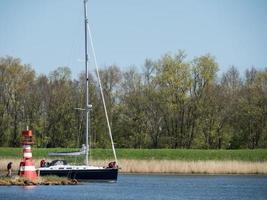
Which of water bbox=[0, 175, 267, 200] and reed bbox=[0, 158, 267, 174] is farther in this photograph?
reed bbox=[0, 158, 267, 174]

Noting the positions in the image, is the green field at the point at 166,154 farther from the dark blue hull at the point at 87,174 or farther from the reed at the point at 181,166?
the dark blue hull at the point at 87,174

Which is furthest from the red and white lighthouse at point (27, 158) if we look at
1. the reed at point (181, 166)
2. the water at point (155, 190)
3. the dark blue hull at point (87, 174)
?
the reed at point (181, 166)

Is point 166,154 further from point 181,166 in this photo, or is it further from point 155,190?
point 155,190

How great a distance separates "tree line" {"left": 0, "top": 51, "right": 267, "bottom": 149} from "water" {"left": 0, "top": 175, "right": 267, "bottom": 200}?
26643 millimetres

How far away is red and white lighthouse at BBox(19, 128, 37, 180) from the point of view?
46531mm

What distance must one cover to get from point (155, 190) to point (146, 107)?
1640 inches

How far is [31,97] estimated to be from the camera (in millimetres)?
94125

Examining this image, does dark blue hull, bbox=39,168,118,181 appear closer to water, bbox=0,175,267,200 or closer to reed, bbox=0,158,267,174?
water, bbox=0,175,267,200

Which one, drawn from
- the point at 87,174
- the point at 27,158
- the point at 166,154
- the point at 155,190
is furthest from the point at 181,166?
the point at 27,158

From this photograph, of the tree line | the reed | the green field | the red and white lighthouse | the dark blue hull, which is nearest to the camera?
the red and white lighthouse

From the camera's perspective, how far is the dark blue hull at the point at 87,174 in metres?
55.2

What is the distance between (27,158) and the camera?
47062mm

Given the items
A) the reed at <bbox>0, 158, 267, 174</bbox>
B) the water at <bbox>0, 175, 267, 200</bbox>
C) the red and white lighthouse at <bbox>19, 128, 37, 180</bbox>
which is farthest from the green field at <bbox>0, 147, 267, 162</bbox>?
the red and white lighthouse at <bbox>19, 128, 37, 180</bbox>

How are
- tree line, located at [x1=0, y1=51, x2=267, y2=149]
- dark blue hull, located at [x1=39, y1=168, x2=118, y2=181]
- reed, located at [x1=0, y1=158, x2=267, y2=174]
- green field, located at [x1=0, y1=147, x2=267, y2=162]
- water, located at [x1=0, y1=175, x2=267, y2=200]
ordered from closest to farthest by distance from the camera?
1. water, located at [x1=0, y1=175, x2=267, y2=200]
2. dark blue hull, located at [x1=39, y1=168, x2=118, y2=181]
3. reed, located at [x1=0, y1=158, x2=267, y2=174]
4. green field, located at [x1=0, y1=147, x2=267, y2=162]
5. tree line, located at [x1=0, y1=51, x2=267, y2=149]
